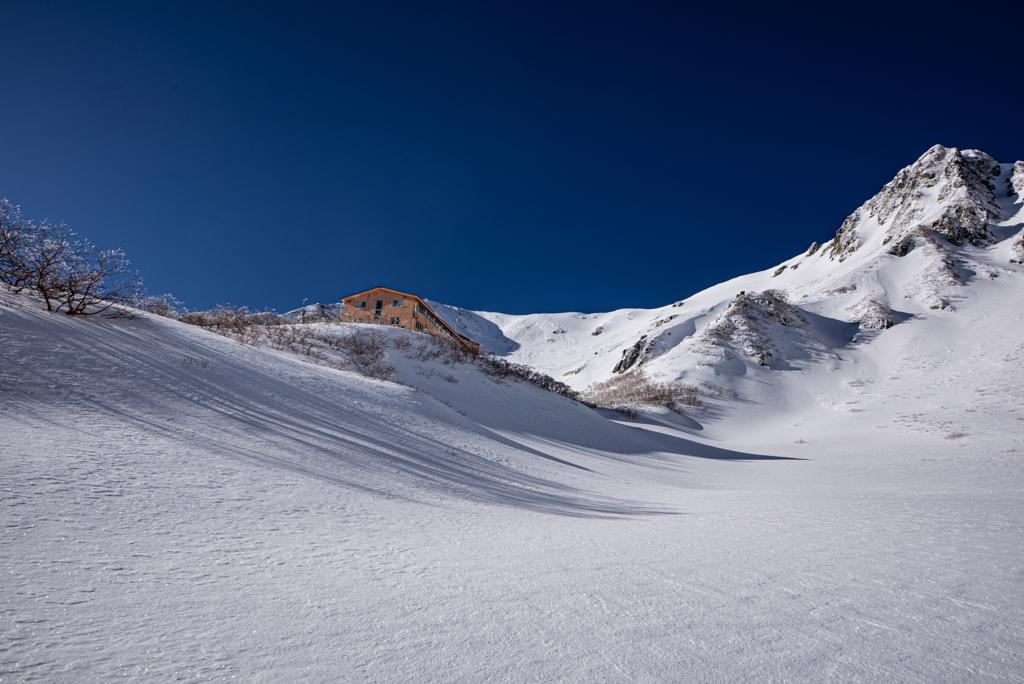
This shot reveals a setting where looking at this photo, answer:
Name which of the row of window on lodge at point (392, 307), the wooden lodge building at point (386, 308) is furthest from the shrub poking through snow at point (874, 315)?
the row of window on lodge at point (392, 307)

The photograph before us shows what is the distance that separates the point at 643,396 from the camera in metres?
23.6

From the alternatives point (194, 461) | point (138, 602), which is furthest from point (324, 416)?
point (138, 602)

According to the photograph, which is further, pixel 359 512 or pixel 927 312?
pixel 927 312

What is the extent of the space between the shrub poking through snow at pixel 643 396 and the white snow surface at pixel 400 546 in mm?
13421

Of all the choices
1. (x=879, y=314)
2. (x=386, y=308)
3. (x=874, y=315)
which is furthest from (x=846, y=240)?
(x=386, y=308)

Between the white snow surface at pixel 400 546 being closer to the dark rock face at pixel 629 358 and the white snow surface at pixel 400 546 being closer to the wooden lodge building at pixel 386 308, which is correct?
the wooden lodge building at pixel 386 308

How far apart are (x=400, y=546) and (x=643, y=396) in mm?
22638

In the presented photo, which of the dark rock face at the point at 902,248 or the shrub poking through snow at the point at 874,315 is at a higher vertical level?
the dark rock face at the point at 902,248

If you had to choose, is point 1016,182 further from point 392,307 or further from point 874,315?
point 392,307

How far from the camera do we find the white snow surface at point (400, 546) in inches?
53.7

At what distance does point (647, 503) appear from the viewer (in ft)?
16.4

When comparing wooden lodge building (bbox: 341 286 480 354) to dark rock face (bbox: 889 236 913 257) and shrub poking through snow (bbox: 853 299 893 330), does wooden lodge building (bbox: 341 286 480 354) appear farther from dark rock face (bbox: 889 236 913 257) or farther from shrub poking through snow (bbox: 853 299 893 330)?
dark rock face (bbox: 889 236 913 257)

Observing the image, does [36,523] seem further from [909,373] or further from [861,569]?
[909,373]

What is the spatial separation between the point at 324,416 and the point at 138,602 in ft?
12.1
